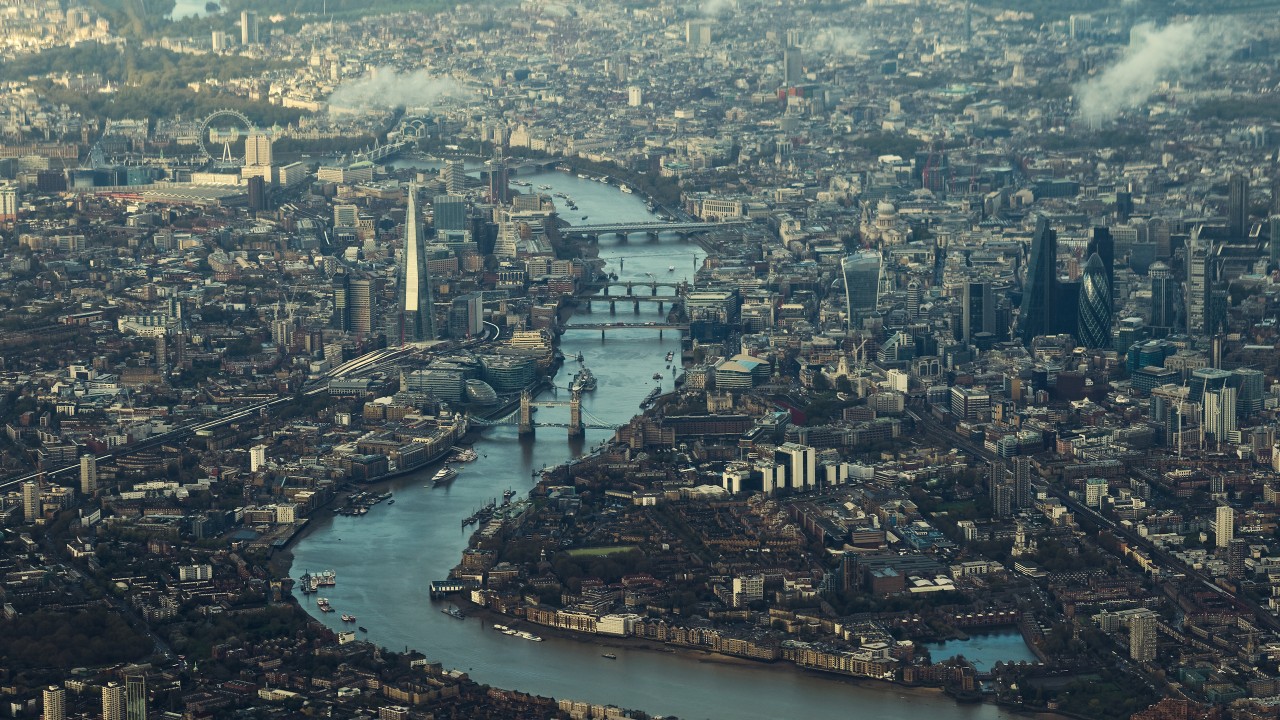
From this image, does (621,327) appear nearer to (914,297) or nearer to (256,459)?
(914,297)

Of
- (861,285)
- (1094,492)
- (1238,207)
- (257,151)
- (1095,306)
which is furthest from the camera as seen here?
(257,151)

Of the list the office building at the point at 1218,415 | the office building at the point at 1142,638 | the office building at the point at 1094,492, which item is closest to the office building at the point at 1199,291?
the office building at the point at 1218,415

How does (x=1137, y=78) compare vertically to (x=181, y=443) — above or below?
above

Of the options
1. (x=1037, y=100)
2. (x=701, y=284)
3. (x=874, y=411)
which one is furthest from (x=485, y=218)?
(x=1037, y=100)

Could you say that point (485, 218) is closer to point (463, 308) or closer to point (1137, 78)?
point (463, 308)

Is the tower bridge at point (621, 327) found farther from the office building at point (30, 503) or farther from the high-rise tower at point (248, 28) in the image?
the high-rise tower at point (248, 28)

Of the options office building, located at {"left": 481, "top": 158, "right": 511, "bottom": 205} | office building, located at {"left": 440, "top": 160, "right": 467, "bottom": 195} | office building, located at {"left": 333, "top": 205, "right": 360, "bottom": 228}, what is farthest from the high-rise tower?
office building, located at {"left": 333, "top": 205, "right": 360, "bottom": 228}

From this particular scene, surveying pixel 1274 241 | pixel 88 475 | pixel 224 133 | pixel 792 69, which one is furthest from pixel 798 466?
pixel 792 69
